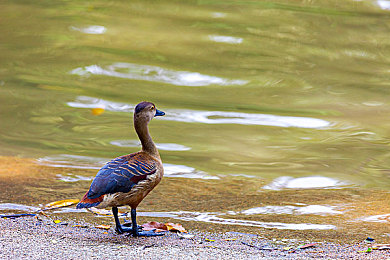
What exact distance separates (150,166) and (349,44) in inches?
359

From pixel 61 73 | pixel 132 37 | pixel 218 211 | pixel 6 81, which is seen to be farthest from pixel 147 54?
pixel 218 211

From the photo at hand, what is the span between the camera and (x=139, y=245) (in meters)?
4.50

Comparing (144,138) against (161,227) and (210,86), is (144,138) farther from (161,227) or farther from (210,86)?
(210,86)

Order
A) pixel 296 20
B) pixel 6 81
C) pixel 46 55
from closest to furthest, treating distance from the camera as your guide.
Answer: pixel 6 81, pixel 46 55, pixel 296 20

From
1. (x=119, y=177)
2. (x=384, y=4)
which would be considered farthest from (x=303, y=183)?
(x=384, y=4)

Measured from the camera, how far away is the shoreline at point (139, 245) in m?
4.20

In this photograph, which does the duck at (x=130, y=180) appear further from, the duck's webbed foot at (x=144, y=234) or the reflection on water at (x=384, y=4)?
the reflection on water at (x=384, y=4)

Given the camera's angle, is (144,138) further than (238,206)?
No

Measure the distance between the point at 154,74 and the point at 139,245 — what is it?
7.51 metres

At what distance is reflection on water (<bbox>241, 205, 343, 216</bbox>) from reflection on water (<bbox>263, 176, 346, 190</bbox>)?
909mm

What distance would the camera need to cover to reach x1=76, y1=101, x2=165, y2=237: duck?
439 centimetres

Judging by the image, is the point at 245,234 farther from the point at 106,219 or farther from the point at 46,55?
the point at 46,55

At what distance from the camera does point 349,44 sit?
504 inches

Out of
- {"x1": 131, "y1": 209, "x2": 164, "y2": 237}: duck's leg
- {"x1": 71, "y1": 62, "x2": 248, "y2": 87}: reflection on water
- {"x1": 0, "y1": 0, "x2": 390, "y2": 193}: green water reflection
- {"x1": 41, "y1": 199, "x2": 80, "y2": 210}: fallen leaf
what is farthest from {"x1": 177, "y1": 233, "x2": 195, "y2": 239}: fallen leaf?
{"x1": 71, "y1": 62, "x2": 248, "y2": 87}: reflection on water
